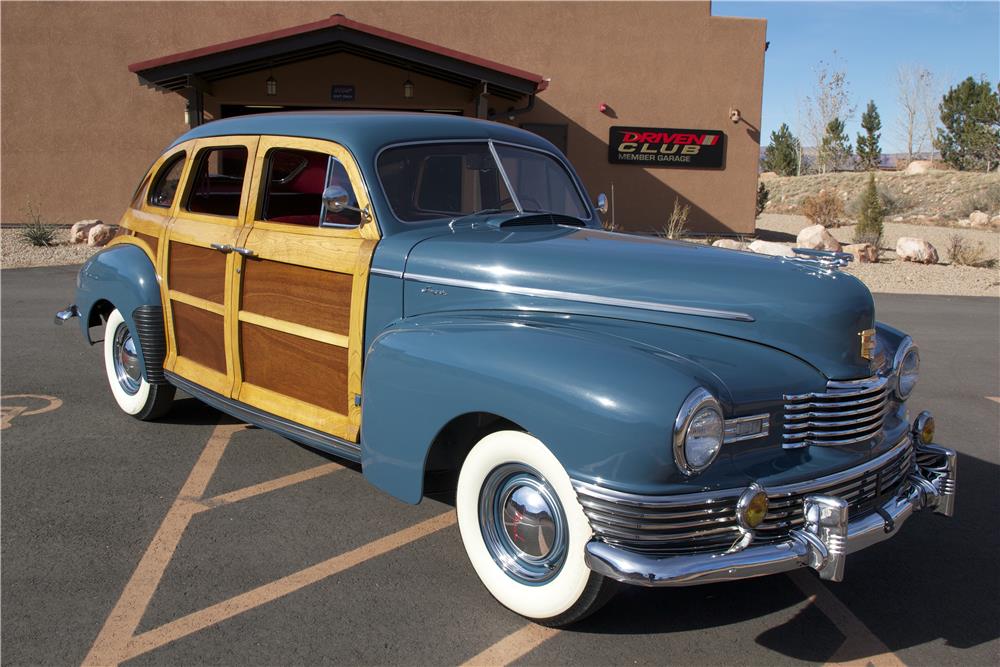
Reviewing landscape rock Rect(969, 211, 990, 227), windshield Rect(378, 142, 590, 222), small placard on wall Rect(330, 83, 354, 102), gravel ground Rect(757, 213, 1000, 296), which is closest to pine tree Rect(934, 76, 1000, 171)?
landscape rock Rect(969, 211, 990, 227)

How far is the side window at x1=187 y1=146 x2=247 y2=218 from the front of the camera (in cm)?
454

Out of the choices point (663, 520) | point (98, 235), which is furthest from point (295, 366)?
point (98, 235)

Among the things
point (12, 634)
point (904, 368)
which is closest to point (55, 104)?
point (12, 634)

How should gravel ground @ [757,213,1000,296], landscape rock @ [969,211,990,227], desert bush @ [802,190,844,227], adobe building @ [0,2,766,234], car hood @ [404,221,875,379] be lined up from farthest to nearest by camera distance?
landscape rock @ [969,211,990,227] → desert bush @ [802,190,844,227] → adobe building @ [0,2,766,234] → gravel ground @ [757,213,1000,296] → car hood @ [404,221,875,379]

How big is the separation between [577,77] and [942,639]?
15693mm

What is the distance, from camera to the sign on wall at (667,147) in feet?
57.8

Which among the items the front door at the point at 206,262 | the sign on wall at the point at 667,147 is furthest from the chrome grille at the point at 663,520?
the sign on wall at the point at 667,147

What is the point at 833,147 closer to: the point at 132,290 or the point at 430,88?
the point at 430,88

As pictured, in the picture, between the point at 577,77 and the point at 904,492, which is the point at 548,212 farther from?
the point at 577,77

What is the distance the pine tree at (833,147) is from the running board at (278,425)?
49.2 m

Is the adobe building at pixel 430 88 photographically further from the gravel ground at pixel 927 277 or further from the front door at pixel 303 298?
the front door at pixel 303 298

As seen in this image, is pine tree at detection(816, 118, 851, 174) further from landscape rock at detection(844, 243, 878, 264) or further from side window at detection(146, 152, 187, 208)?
side window at detection(146, 152, 187, 208)

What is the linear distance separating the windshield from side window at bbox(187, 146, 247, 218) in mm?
1018

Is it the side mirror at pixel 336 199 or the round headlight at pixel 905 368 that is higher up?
the side mirror at pixel 336 199
